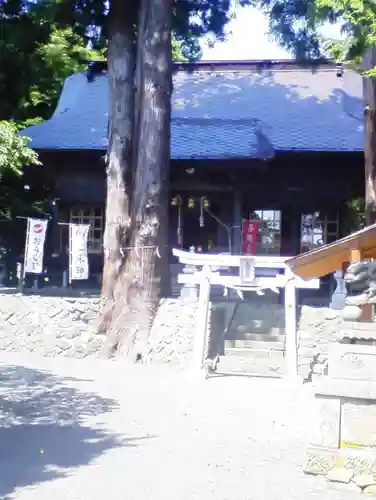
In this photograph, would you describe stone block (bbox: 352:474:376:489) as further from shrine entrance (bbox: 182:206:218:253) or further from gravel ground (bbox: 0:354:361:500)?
shrine entrance (bbox: 182:206:218:253)

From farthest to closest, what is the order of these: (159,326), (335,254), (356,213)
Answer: (356,213) → (159,326) → (335,254)

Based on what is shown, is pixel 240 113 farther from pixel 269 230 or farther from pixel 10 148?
pixel 10 148

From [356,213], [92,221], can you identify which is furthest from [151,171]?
[356,213]

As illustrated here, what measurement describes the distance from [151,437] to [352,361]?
2583mm

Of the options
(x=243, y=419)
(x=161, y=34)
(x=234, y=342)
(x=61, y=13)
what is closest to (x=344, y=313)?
(x=243, y=419)

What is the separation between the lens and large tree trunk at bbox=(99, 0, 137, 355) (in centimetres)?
1355

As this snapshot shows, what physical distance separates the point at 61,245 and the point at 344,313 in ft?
43.2

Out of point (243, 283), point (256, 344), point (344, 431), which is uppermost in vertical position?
point (243, 283)

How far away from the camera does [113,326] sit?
13289 mm

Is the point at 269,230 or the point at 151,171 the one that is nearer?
the point at 151,171

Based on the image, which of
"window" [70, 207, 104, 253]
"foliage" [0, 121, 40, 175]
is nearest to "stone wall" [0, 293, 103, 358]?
"foliage" [0, 121, 40, 175]

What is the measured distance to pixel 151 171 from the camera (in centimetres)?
1309

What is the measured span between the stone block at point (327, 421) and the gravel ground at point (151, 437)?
352 mm

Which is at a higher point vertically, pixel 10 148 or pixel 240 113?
pixel 240 113
